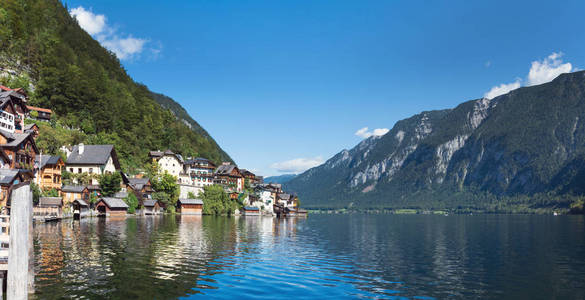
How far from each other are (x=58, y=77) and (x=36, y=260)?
104352mm

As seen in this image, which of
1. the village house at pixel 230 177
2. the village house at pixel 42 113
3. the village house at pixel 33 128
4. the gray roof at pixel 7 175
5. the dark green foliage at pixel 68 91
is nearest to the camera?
the gray roof at pixel 7 175

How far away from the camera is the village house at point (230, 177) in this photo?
159m

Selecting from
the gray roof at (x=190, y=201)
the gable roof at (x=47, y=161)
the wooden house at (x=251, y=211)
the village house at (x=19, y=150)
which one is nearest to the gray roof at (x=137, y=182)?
the gray roof at (x=190, y=201)

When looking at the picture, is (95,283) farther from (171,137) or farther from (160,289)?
(171,137)

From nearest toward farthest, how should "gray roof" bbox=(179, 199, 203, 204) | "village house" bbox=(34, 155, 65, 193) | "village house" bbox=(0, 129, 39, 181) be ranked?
"village house" bbox=(0, 129, 39, 181) → "village house" bbox=(34, 155, 65, 193) → "gray roof" bbox=(179, 199, 203, 204)

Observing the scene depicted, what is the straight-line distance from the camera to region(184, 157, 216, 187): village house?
14562 centimetres

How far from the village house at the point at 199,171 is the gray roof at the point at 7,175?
9053 centimetres

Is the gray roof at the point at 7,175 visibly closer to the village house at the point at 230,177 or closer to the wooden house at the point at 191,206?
the wooden house at the point at 191,206

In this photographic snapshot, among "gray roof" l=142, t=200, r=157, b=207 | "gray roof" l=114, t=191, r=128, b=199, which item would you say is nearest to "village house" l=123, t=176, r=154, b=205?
"gray roof" l=142, t=200, r=157, b=207

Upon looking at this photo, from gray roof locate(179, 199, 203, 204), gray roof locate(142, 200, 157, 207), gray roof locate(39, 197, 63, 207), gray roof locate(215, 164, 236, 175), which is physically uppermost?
gray roof locate(215, 164, 236, 175)

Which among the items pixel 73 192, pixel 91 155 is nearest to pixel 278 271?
pixel 73 192

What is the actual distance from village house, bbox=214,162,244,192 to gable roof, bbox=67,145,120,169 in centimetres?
6093

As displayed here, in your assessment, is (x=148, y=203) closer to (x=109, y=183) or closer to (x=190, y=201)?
(x=109, y=183)

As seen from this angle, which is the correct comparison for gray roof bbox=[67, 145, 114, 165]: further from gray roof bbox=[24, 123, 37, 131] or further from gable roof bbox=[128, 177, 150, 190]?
gray roof bbox=[24, 123, 37, 131]
